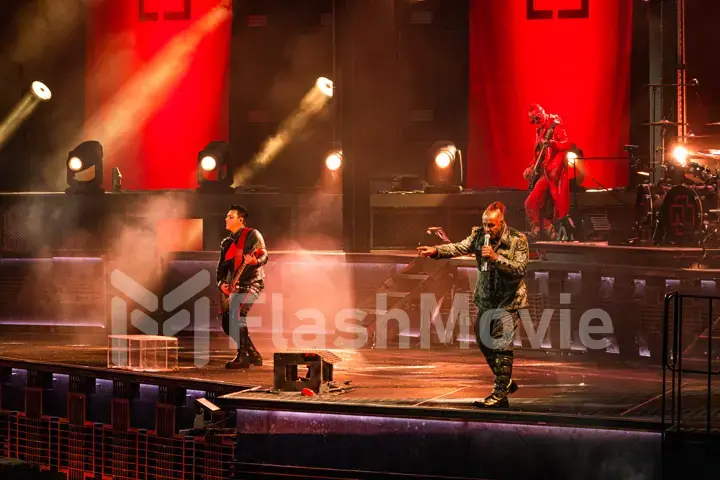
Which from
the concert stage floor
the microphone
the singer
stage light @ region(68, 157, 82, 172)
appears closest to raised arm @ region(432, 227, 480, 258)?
the singer

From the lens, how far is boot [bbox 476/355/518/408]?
847cm

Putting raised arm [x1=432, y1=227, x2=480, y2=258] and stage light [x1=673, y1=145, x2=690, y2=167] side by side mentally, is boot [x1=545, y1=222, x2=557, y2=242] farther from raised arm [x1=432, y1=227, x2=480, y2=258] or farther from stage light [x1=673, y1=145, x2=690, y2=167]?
raised arm [x1=432, y1=227, x2=480, y2=258]

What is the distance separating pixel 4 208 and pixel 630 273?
912 centimetres

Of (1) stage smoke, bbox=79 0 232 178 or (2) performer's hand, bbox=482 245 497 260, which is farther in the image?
(1) stage smoke, bbox=79 0 232 178

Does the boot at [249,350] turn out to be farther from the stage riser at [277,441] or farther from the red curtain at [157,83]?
the red curtain at [157,83]

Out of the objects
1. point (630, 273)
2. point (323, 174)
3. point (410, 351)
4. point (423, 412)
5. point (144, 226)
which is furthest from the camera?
point (323, 174)

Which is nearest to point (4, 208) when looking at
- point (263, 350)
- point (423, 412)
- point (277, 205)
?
point (277, 205)

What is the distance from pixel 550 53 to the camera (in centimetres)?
1712

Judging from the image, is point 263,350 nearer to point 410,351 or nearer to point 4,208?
point 410,351

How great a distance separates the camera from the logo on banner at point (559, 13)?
17.0 m

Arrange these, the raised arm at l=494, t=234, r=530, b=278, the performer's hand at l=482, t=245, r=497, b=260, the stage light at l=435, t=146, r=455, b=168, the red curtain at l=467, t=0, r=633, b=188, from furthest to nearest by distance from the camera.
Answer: the red curtain at l=467, t=0, r=633, b=188 → the stage light at l=435, t=146, r=455, b=168 → the raised arm at l=494, t=234, r=530, b=278 → the performer's hand at l=482, t=245, r=497, b=260

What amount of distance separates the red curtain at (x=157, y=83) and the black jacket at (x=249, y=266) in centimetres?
766

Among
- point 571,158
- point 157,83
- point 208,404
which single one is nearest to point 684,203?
point 571,158

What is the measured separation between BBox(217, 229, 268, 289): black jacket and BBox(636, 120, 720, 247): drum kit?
4365 millimetres
